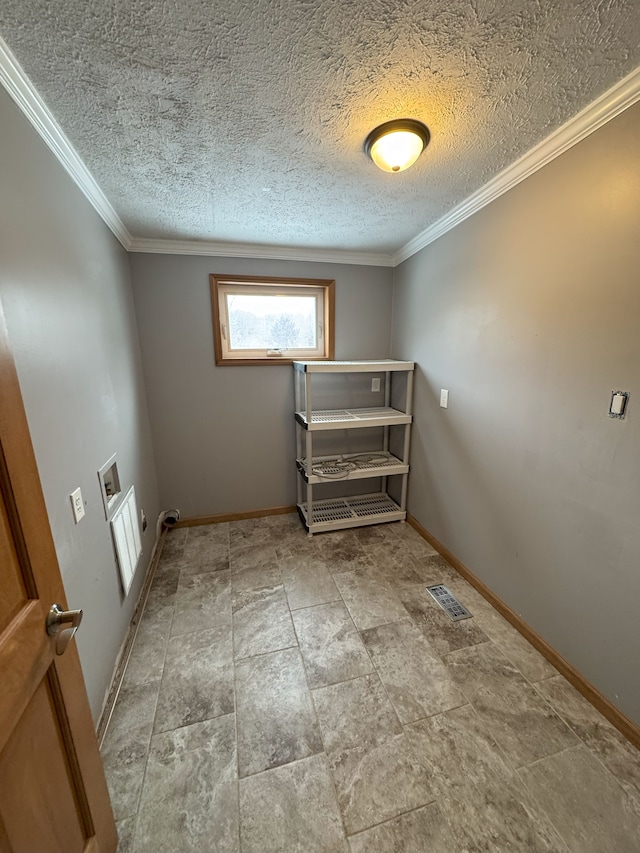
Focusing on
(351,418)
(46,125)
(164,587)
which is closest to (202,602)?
(164,587)

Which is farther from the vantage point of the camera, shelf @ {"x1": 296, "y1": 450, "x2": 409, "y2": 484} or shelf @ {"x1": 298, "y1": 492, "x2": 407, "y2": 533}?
shelf @ {"x1": 298, "y1": 492, "x2": 407, "y2": 533}

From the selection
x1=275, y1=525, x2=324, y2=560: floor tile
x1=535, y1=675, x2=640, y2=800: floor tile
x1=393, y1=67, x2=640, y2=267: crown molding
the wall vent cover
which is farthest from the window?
x1=535, y1=675, x2=640, y2=800: floor tile

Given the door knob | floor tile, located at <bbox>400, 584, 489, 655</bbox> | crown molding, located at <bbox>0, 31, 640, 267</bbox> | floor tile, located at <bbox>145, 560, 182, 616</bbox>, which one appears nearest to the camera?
the door knob

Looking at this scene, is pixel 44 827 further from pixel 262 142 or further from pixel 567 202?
pixel 567 202

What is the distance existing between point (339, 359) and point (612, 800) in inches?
106

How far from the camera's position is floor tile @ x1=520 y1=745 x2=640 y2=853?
963mm

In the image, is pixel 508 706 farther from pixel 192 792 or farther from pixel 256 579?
pixel 256 579

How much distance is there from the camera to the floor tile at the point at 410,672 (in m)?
1.34

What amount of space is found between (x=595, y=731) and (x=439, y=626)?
2.16 ft

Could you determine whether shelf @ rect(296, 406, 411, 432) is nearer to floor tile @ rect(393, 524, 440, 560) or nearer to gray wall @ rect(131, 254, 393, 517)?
gray wall @ rect(131, 254, 393, 517)

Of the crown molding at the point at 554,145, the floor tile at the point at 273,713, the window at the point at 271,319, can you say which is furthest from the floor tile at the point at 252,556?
the crown molding at the point at 554,145

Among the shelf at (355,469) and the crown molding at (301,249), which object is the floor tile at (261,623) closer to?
the shelf at (355,469)

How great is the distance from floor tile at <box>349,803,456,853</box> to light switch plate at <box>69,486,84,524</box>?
141 centimetres

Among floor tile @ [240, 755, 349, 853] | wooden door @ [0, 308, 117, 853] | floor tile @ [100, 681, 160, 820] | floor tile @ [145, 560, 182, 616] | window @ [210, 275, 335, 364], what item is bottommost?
floor tile @ [145, 560, 182, 616]
